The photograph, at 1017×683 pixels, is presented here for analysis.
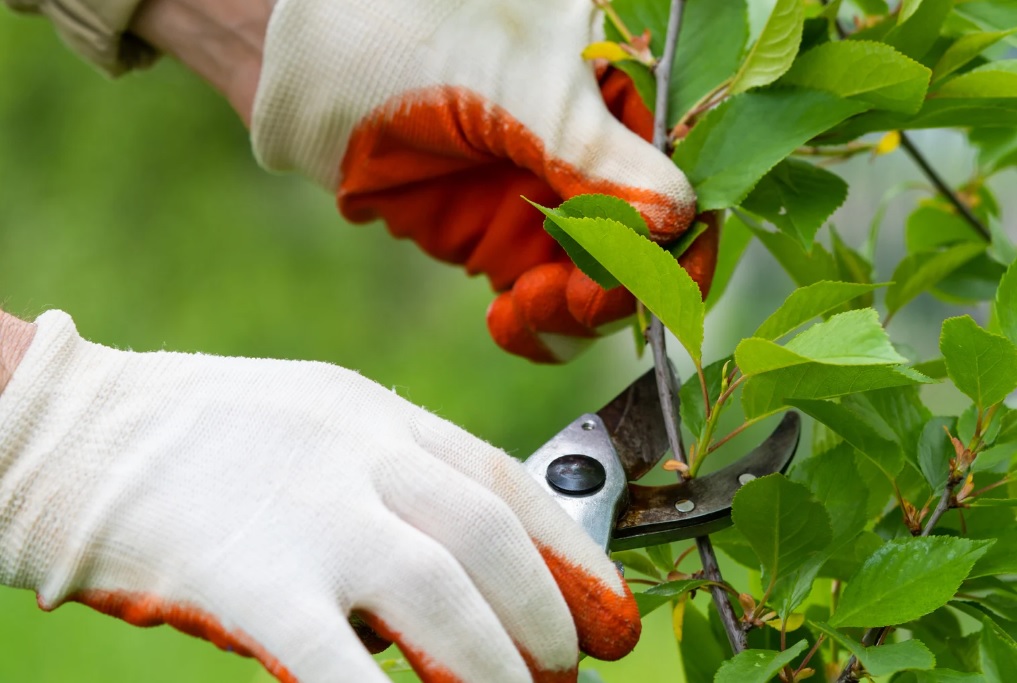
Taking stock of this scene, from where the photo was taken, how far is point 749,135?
0.60m

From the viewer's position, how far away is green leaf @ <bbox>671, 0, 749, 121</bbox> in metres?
0.65

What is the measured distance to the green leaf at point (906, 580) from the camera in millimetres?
455

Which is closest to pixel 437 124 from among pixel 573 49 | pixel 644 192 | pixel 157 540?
pixel 573 49

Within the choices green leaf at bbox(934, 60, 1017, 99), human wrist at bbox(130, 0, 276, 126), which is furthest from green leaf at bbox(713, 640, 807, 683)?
human wrist at bbox(130, 0, 276, 126)

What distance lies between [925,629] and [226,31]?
0.73 meters

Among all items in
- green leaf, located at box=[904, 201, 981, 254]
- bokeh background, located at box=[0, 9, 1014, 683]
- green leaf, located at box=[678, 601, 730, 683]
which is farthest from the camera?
bokeh background, located at box=[0, 9, 1014, 683]

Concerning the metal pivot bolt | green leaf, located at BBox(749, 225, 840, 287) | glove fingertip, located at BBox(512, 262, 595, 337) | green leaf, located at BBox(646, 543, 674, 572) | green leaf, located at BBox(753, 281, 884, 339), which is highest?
green leaf, located at BBox(753, 281, 884, 339)

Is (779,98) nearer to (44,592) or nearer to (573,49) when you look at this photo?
(573,49)

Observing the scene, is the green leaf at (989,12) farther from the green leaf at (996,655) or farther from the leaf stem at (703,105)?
the green leaf at (996,655)

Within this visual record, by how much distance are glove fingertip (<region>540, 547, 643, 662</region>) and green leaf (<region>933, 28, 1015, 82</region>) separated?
0.36m

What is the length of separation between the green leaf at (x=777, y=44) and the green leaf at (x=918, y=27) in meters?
0.06

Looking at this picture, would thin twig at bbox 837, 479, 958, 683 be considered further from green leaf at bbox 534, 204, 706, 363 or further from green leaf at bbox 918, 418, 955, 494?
green leaf at bbox 534, 204, 706, 363

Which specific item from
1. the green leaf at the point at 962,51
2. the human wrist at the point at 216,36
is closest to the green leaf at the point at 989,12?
the green leaf at the point at 962,51

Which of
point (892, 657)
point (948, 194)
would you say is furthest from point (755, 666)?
point (948, 194)
